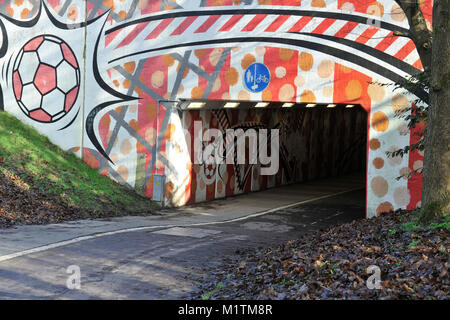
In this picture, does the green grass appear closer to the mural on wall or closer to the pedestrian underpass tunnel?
the mural on wall

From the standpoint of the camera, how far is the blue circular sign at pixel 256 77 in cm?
1986

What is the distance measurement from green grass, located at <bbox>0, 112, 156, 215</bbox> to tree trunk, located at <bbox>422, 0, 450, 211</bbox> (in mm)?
11145

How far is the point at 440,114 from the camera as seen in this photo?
35.9 feet

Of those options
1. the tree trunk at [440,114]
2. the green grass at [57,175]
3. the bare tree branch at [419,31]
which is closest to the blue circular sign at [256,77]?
the green grass at [57,175]

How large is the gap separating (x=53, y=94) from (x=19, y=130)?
1824mm

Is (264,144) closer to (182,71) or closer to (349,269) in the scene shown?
(182,71)

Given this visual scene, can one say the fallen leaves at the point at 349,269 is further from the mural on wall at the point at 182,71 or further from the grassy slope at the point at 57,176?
the grassy slope at the point at 57,176

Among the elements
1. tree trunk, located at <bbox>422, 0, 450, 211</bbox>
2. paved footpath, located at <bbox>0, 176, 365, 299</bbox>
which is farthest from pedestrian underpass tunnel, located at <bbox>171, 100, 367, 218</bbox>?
tree trunk, located at <bbox>422, 0, 450, 211</bbox>

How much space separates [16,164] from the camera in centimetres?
1998

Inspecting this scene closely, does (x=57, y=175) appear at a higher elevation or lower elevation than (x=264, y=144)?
lower

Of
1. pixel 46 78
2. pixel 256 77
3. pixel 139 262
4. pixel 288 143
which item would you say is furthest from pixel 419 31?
pixel 288 143

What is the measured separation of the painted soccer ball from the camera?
75.8 ft

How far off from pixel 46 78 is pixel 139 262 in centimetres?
1334

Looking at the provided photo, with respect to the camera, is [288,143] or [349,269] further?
[288,143]
